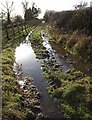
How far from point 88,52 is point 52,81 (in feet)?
22.5

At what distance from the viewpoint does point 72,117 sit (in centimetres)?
1555

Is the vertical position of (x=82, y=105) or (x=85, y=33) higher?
(x=85, y=33)

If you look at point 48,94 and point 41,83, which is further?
point 41,83

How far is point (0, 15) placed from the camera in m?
64.6

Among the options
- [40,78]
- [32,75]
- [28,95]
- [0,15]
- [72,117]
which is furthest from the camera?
[0,15]

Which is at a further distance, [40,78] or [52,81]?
[40,78]

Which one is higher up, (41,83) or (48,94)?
(48,94)

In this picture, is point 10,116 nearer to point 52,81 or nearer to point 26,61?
point 52,81

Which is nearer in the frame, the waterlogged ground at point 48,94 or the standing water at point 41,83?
the waterlogged ground at point 48,94

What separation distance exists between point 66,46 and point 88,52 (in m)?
9.22

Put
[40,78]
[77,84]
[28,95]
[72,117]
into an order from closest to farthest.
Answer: [72,117]
[77,84]
[28,95]
[40,78]

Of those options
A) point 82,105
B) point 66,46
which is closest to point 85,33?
point 66,46

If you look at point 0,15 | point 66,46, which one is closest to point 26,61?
point 66,46

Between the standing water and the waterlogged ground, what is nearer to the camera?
the waterlogged ground
